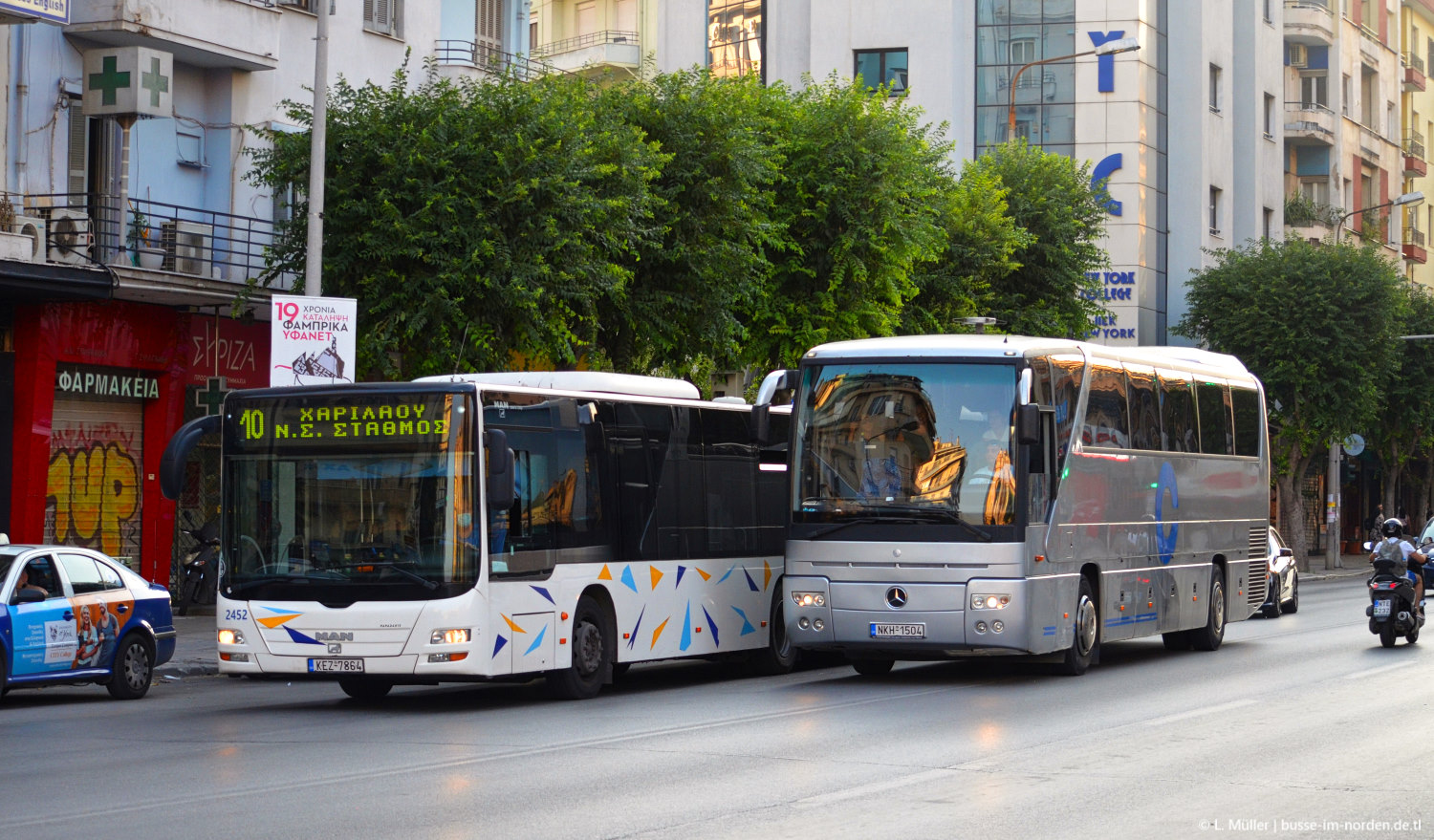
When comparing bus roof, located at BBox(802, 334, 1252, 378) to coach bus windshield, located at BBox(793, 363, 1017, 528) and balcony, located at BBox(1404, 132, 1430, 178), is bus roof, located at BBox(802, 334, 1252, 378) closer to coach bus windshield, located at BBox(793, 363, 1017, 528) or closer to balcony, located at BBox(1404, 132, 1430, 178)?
coach bus windshield, located at BBox(793, 363, 1017, 528)

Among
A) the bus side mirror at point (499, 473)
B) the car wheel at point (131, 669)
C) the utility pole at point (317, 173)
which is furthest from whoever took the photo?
the utility pole at point (317, 173)

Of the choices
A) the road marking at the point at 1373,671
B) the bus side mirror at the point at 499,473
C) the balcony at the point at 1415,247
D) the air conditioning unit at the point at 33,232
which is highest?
the balcony at the point at 1415,247

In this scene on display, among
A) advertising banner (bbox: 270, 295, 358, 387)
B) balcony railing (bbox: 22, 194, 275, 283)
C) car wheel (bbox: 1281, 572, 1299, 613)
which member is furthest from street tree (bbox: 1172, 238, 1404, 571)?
advertising banner (bbox: 270, 295, 358, 387)

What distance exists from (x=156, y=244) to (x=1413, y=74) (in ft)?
220

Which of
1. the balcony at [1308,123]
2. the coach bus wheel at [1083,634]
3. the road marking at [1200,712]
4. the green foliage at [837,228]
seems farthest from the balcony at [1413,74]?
the road marking at [1200,712]

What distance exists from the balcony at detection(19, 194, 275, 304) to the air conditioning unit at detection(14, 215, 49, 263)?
1.9 inches

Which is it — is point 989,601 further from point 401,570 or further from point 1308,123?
→ point 1308,123

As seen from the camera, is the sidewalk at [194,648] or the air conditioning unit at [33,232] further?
the air conditioning unit at [33,232]

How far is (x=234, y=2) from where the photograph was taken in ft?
90.4

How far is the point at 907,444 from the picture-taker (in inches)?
696

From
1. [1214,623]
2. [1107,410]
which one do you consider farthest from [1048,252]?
[1107,410]

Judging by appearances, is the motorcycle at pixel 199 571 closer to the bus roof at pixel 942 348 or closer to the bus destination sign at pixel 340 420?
the bus destination sign at pixel 340 420

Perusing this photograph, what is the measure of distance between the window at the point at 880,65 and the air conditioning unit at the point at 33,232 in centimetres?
3986

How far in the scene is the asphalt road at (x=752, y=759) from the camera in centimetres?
970
